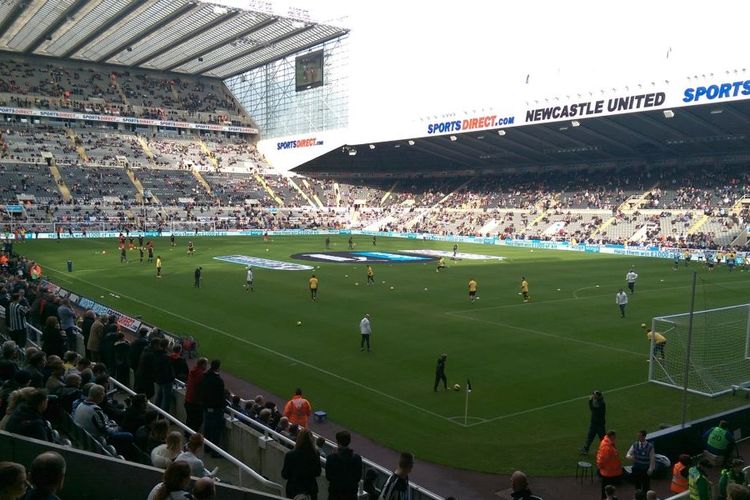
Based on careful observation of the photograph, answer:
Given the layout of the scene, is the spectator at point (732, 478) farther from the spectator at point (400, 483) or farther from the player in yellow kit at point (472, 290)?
the player in yellow kit at point (472, 290)

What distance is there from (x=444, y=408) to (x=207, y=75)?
341 ft

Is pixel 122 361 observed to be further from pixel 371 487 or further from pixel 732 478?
pixel 732 478

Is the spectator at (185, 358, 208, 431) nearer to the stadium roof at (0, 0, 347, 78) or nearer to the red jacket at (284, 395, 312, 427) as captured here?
the red jacket at (284, 395, 312, 427)

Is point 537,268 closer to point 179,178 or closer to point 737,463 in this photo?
point 737,463

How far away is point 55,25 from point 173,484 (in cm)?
8363

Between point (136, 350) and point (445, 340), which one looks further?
point (445, 340)

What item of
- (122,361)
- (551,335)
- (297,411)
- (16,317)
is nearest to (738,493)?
(297,411)

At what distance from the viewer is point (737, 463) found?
916 cm

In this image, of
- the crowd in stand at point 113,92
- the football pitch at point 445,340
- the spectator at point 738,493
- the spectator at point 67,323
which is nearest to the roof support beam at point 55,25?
the crowd in stand at point 113,92

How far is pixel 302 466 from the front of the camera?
784 centimetres


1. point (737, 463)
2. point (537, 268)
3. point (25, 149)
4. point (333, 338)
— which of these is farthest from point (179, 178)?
point (737, 463)

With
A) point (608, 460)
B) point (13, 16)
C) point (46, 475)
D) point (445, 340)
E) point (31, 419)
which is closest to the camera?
point (46, 475)

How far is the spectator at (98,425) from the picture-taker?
742 centimetres

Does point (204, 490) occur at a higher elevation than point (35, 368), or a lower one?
higher
